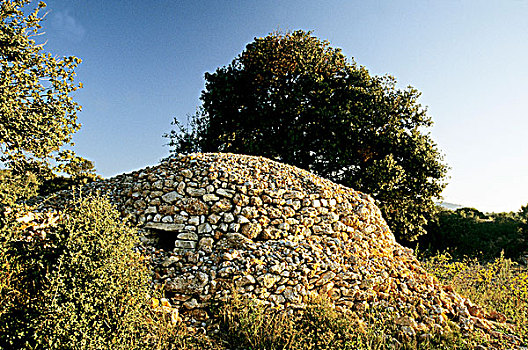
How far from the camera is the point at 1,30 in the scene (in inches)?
346

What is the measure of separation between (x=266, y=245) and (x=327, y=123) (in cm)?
781

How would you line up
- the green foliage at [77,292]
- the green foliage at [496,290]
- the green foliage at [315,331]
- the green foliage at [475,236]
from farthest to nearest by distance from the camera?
the green foliage at [475,236], the green foliage at [496,290], the green foliage at [315,331], the green foliage at [77,292]

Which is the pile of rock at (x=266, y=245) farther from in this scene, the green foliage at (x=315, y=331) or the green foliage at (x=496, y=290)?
the green foliage at (x=496, y=290)

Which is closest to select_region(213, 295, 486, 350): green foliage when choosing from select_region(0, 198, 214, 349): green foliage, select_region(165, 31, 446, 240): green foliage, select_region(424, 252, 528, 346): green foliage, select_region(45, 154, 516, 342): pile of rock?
select_region(45, 154, 516, 342): pile of rock

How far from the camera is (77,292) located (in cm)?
412

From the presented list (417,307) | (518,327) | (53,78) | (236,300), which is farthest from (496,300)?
(53,78)

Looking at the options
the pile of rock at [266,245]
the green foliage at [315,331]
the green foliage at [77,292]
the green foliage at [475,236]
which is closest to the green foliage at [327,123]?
the green foliage at [475,236]

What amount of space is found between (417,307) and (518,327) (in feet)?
7.12

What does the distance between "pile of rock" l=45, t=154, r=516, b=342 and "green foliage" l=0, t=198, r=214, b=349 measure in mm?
950

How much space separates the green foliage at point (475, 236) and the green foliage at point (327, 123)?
2912 millimetres

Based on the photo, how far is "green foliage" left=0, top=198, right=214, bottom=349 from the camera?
154 inches

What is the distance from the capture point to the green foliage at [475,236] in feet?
47.6

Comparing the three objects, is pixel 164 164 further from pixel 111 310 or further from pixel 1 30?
pixel 1 30

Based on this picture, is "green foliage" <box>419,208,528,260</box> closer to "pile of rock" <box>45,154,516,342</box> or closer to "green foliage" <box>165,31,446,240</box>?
→ "green foliage" <box>165,31,446,240</box>
